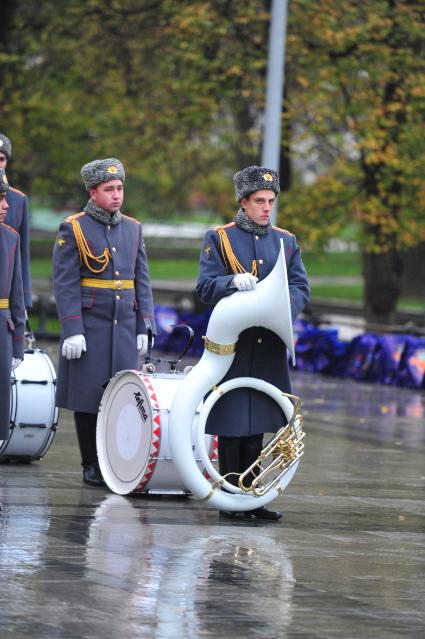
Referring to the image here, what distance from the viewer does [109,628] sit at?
249 inches

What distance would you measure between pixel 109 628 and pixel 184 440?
295cm

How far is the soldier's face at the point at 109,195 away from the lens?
34.0 feet

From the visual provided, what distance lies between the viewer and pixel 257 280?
362 inches

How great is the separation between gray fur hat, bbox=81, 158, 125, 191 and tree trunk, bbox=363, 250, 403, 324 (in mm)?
16630

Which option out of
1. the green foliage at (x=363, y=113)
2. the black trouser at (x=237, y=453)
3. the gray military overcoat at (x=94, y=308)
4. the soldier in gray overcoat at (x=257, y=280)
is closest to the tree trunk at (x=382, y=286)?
the green foliage at (x=363, y=113)

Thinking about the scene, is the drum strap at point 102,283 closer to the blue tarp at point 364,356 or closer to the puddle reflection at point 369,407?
the puddle reflection at point 369,407

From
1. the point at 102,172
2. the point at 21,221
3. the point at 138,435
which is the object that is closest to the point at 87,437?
the point at 138,435

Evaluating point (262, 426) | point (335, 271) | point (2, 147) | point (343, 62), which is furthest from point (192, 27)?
point (335, 271)

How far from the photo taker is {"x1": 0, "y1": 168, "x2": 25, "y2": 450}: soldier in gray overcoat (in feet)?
30.4

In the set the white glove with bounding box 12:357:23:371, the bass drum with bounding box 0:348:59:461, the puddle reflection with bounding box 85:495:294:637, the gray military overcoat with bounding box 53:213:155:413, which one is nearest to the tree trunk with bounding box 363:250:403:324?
the bass drum with bounding box 0:348:59:461

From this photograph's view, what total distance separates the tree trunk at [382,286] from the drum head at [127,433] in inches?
662

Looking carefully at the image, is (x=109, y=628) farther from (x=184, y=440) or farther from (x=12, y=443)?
(x=12, y=443)

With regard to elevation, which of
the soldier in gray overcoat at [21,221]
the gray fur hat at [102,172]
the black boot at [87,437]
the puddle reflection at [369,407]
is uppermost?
the gray fur hat at [102,172]

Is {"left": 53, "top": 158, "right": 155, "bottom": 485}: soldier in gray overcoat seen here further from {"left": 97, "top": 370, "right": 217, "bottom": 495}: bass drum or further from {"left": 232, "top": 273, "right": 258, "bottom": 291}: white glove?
{"left": 232, "top": 273, "right": 258, "bottom": 291}: white glove
